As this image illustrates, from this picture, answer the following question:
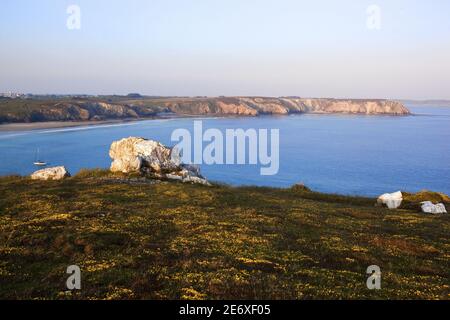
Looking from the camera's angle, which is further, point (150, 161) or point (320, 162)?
point (320, 162)

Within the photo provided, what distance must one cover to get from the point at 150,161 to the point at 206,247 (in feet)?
111

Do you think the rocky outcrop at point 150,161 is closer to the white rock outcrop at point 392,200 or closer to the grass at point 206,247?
the grass at point 206,247

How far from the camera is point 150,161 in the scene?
2208 inches

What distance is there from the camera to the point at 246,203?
40.3 meters

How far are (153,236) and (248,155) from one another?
415 feet

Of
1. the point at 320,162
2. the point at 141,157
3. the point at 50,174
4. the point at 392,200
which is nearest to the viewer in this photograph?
the point at 392,200

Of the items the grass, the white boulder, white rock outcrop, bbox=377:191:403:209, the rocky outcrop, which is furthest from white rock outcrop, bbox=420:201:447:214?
the white boulder

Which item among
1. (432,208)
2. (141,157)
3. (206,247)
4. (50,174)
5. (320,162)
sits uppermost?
(141,157)

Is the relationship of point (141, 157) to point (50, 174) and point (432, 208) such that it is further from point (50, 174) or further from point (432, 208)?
point (432, 208)

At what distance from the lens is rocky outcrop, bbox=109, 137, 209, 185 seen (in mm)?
54344

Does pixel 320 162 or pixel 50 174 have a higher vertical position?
pixel 50 174

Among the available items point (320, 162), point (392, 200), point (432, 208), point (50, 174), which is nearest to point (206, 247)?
point (432, 208)
